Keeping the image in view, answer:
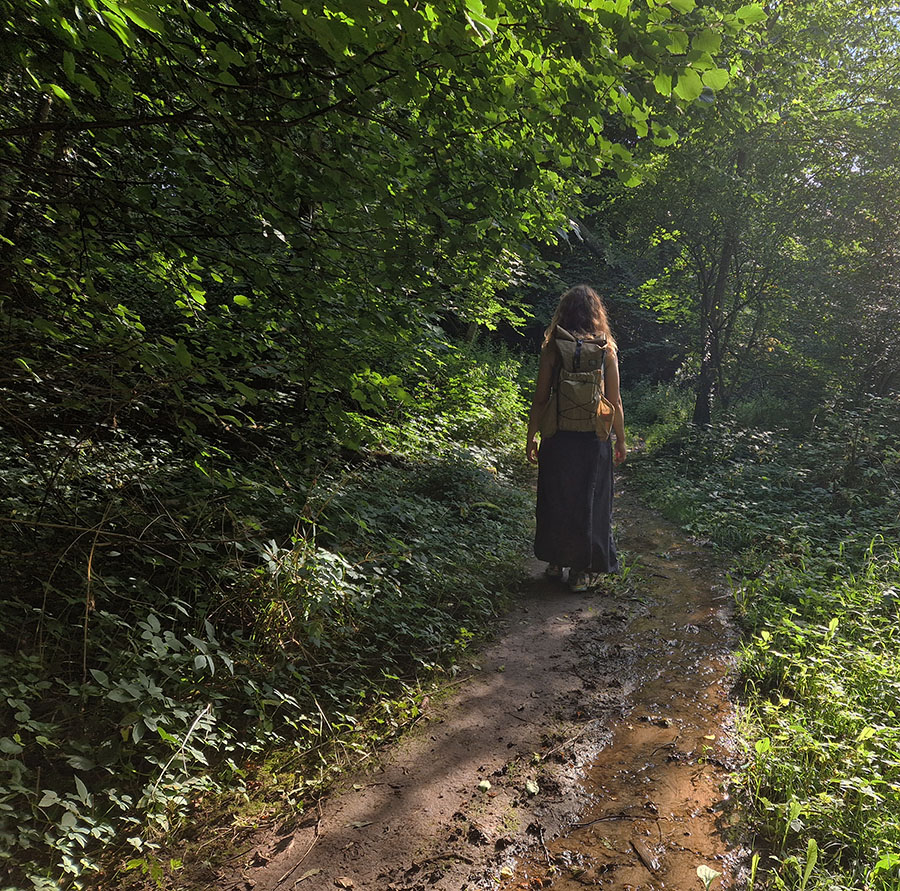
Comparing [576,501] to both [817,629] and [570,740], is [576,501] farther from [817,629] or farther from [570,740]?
[570,740]

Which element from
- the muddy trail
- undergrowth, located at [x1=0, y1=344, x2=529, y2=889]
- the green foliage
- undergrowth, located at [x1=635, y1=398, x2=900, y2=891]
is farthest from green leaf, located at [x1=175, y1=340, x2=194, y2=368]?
the green foliage

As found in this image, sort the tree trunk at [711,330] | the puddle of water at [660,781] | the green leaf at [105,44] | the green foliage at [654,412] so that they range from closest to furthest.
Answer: the green leaf at [105,44], the puddle of water at [660,781], the tree trunk at [711,330], the green foliage at [654,412]

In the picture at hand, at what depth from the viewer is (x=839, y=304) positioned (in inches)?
448

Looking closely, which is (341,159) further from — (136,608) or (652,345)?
(652,345)

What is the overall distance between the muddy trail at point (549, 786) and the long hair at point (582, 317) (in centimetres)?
247

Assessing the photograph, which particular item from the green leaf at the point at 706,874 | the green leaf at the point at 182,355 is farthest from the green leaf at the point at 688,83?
the green leaf at the point at 706,874

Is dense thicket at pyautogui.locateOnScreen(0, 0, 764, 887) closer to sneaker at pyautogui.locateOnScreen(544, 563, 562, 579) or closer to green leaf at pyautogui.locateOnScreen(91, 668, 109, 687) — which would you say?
green leaf at pyautogui.locateOnScreen(91, 668, 109, 687)

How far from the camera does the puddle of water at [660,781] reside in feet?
6.95

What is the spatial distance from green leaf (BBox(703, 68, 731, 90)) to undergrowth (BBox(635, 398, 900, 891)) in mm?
2790

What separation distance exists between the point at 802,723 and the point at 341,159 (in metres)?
3.71

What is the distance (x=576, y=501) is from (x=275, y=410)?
8.92ft

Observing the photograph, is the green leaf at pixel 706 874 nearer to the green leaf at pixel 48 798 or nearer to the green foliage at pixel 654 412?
the green leaf at pixel 48 798

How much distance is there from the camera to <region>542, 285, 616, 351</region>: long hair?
4.77 meters

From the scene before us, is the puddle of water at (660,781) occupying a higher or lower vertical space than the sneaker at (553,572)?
lower
